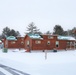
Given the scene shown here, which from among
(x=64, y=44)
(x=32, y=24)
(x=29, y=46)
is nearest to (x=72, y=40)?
(x=64, y=44)

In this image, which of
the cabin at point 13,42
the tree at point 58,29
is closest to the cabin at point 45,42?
the cabin at point 13,42

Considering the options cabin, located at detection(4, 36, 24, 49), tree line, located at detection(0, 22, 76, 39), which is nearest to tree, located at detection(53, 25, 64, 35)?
tree line, located at detection(0, 22, 76, 39)

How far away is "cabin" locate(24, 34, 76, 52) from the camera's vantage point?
48.5 metres

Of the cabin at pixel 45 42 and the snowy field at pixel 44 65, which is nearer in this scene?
the snowy field at pixel 44 65

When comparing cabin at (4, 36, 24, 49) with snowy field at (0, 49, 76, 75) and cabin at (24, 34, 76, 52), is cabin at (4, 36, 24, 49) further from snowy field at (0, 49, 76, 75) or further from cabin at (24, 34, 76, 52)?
snowy field at (0, 49, 76, 75)

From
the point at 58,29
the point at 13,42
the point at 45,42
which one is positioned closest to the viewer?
the point at 45,42

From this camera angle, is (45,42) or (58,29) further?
(58,29)

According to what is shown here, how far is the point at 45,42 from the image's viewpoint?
49812 millimetres

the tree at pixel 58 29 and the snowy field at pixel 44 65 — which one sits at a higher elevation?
the tree at pixel 58 29

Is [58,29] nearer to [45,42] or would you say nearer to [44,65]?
[45,42]

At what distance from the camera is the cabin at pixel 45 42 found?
48.5 metres

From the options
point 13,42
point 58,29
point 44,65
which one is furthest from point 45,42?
point 58,29

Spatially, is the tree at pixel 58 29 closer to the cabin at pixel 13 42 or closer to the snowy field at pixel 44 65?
the cabin at pixel 13 42

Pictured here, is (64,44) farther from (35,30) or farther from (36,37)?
(35,30)
